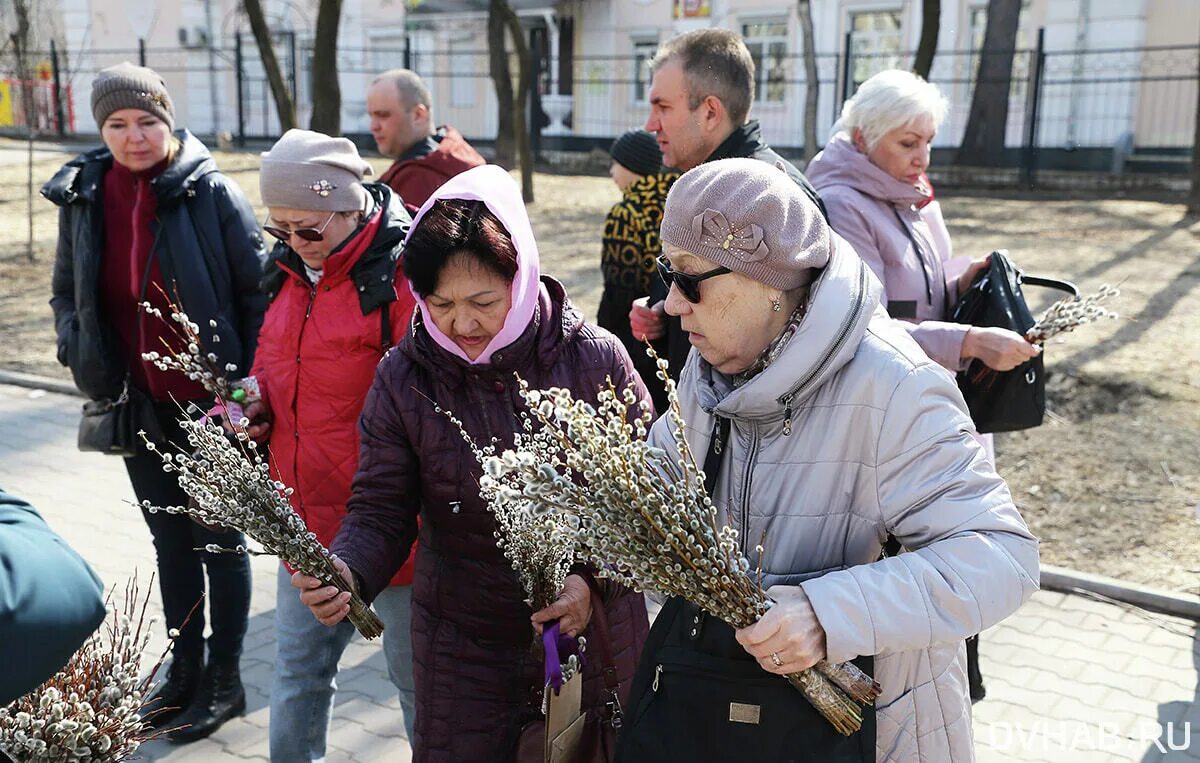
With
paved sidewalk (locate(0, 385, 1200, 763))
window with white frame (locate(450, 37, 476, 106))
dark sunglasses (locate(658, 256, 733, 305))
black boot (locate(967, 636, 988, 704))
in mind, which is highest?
window with white frame (locate(450, 37, 476, 106))

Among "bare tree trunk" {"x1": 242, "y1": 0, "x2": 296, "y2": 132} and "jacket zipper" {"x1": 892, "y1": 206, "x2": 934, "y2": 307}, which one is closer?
"jacket zipper" {"x1": 892, "y1": 206, "x2": 934, "y2": 307}

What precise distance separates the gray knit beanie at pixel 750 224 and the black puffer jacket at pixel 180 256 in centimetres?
236

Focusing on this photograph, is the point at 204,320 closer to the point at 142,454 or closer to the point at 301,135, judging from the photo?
the point at 142,454

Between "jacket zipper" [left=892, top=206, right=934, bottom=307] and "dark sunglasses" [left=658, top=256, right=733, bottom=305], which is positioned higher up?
"dark sunglasses" [left=658, top=256, right=733, bottom=305]

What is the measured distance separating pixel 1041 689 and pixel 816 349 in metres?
3.02

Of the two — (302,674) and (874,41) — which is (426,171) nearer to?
(302,674)

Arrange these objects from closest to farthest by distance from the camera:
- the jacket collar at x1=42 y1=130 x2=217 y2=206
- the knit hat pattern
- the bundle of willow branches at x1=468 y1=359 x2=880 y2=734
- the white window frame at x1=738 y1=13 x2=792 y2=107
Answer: the bundle of willow branches at x1=468 y1=359 x2=880 y2=734 → the jacket collar at x1=42 y1=130 x2=217 y2=206 → the knit hat pattern → the white window frame at x1=738 y1=13 x2=792 y2=107

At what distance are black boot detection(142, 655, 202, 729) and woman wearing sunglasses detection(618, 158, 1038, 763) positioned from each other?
103 inches

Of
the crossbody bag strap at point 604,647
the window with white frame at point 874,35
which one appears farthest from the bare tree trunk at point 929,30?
the crossbody bag strap at point 604,647

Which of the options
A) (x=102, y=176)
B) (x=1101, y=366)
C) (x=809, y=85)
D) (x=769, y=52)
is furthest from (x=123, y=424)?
(x=769, y=52)

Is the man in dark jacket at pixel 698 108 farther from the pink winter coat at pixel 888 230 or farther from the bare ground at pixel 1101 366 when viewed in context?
the bare ground at pixel 1101 366

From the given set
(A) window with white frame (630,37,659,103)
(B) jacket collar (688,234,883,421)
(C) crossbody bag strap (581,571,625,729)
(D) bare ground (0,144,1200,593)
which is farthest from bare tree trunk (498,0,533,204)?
(B) jacket collar (688,234,883,421)

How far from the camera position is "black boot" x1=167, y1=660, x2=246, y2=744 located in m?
4.07

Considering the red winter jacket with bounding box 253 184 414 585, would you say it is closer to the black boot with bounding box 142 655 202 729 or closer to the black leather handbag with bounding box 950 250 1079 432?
the black boot with bounding box 142 655 202 729
